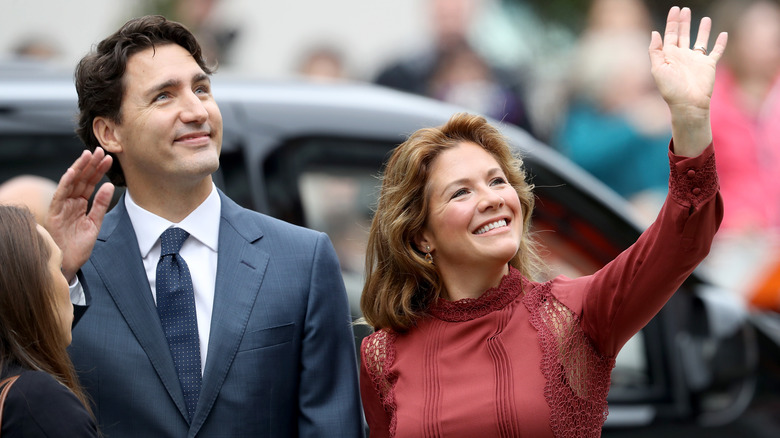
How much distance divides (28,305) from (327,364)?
864mm

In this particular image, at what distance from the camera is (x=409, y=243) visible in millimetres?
3260

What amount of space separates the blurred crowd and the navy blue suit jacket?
4080 millimetres

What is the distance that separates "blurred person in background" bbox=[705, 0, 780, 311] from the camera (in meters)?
7.66

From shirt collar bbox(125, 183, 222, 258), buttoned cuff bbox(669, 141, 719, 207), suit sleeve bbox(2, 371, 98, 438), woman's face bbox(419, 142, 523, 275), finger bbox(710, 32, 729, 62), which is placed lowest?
suit sleeve bbox(2, 371, 98, 438)

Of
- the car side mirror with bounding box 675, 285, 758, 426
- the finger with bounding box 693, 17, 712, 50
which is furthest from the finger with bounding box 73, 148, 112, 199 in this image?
the car side mirror with bounding box 675, 285, 758, 426

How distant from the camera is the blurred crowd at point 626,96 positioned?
300 inches

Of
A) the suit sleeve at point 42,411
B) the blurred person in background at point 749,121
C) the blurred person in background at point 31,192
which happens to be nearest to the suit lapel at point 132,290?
Result: the suit sleeve at point 42,411

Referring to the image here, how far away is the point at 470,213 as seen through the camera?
3070 mm

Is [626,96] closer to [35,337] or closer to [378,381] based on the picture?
[378,381]

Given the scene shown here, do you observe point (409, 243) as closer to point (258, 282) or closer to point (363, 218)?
point (258, 282)

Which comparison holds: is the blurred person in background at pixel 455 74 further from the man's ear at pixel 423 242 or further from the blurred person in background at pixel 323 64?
A: the man's ear at pixel 423 242

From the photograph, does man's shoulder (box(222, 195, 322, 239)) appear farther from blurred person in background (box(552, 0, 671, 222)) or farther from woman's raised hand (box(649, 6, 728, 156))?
blurred person in background (box(552, 0, 671, 222))

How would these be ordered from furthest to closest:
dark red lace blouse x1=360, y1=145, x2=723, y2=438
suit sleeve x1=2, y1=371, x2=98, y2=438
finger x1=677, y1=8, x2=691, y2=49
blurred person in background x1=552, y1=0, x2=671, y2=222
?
blurred person in background x1=552, y1=0, x2=671, y2=222, finger x1=677, y1=8, x2=691, y2=49, dark red lace blouse x1=360, y1=145, x2=723, y2=438, suit sleeve x1=2, y1=371, x2=98, y2=438

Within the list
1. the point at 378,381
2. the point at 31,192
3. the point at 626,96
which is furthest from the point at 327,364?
the point at 626,96
